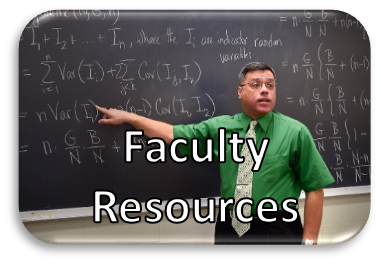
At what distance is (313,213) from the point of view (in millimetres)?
2797

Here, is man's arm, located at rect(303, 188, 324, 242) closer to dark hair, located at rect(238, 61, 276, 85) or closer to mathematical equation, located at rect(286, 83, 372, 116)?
mathematical equation, located at rect(286, 83, 372, 116)

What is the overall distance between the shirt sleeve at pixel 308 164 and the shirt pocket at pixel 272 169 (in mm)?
82

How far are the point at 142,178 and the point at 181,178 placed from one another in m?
0.23

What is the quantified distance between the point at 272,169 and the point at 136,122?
829 mm

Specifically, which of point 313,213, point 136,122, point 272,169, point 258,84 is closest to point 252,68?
point 258,84

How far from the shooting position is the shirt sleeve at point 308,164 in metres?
2.73

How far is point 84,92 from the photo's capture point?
2.80m

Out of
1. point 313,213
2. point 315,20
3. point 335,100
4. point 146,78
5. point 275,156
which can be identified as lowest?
point 313,213

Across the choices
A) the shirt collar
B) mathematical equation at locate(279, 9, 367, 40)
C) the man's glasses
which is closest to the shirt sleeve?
the shirt collar

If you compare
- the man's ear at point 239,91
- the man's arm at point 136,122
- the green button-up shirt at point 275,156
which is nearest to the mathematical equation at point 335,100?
the green button-up shirt at point 275,156

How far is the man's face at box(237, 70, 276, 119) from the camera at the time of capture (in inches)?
108

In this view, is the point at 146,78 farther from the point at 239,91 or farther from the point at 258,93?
the point at 258,93

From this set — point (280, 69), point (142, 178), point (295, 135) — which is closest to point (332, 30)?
point (280, 69)

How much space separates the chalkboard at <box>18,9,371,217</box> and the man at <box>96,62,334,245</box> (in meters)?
0.07
